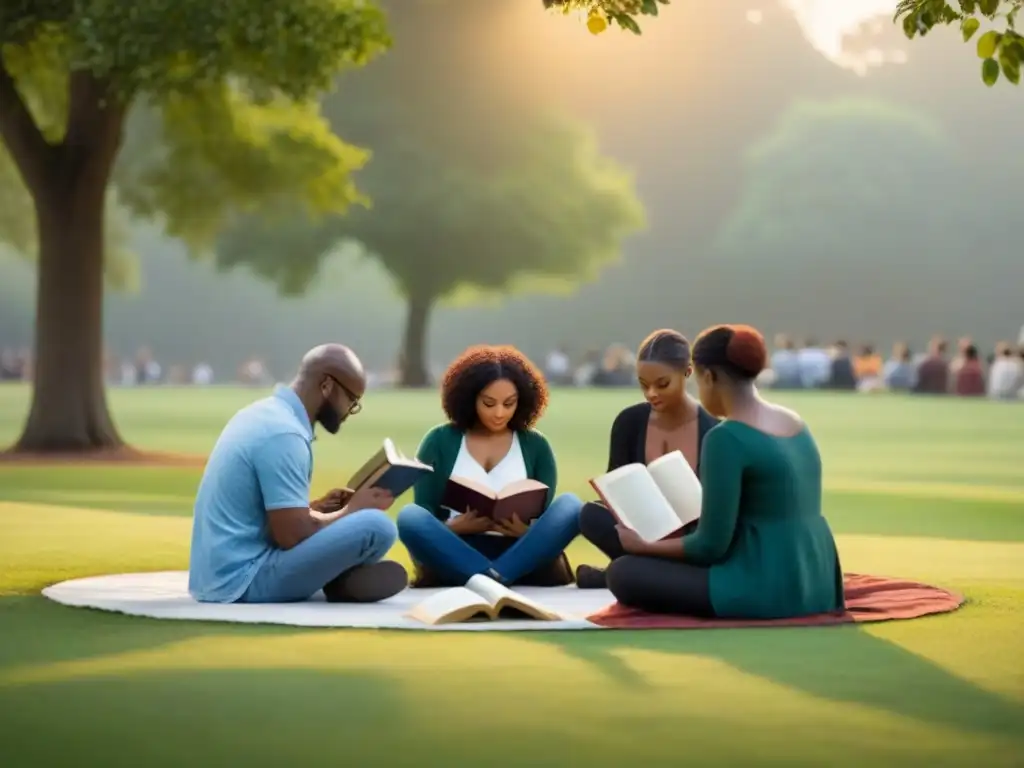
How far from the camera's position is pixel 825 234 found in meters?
78.0

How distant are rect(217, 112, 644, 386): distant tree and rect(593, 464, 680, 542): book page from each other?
1711 inches

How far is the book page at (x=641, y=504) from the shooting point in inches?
346

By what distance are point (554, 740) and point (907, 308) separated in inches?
2894

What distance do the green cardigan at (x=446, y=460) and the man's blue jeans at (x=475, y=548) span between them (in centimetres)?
18

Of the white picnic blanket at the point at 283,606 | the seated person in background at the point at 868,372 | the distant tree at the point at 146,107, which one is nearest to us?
the white picnic blanket at the point at 283,606

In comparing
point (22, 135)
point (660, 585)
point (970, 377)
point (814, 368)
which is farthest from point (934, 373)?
point (660, 585)

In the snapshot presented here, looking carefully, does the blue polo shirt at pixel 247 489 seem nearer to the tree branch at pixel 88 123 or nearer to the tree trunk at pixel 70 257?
the tree trunk at pixel 70 257

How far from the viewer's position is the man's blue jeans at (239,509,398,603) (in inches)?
360

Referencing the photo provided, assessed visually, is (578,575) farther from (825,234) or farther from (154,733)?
(825,234)

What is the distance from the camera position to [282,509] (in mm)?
8984

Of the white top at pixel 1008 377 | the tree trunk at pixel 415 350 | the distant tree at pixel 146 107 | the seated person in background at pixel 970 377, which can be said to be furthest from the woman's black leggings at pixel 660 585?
the tree trunk at pixel 415 350

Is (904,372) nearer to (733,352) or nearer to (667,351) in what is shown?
(667,351)

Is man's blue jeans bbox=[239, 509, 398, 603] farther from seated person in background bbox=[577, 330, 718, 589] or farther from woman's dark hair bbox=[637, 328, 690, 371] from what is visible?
woman's dark hair bbox=[637, 328, 690, 371]

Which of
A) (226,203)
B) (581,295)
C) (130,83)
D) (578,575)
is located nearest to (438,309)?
(581,295)
